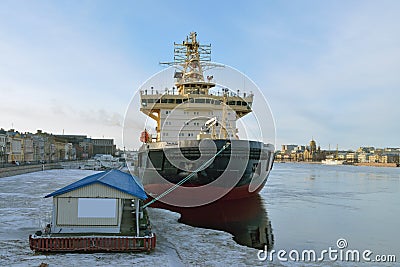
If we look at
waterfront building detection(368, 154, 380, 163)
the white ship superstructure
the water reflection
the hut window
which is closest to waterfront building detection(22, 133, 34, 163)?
the white ship superstructure

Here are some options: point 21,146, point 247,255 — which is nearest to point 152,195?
point 247,255

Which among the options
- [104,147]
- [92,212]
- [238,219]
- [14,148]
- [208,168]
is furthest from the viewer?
[104,147]

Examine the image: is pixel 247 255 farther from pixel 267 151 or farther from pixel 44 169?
pixel 44 169

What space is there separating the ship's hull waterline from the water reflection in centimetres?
70

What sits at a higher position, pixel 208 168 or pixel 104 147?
pixel 104 147

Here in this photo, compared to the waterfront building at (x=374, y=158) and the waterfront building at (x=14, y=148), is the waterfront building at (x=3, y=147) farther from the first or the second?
the waterfront building at (x=374, y=158)

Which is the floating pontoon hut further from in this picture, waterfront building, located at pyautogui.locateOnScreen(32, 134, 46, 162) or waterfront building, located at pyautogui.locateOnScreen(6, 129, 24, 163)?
waterfront building, located at pyautogui.locateOnScreen(32, 134, 46, 162)

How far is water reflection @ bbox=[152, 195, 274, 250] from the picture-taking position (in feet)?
47.7

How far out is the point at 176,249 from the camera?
11938 millimetres

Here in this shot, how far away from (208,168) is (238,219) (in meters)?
3.22

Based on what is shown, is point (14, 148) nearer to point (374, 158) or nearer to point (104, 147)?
point (104, 147)

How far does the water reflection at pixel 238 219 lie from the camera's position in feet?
47.7

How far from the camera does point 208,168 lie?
1997 centimetres

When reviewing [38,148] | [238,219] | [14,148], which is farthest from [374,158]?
[238,219]
